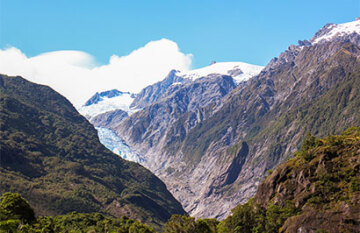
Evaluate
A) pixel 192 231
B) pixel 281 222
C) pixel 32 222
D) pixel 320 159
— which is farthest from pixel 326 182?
pixel 32 222

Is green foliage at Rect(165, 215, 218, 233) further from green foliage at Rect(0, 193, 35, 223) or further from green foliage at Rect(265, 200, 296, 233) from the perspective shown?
green foliage at Rect(0, 193, 35, 223)

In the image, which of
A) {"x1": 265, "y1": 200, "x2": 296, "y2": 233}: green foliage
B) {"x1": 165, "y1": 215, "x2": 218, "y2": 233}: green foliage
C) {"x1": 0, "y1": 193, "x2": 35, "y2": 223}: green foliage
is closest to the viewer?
{"x1": 0, "y1": 193, "x2": 35, "y2": 223}: green foliage

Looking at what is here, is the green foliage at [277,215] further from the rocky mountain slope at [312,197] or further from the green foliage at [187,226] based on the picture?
the green foliage at [187,226]

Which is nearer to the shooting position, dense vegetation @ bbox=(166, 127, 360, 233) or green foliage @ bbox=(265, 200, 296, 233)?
dense vegetation @ bbox=(166, 127, 360, 233)

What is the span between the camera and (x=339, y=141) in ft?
509

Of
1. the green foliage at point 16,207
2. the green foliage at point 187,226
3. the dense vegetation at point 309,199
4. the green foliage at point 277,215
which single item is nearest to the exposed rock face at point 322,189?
the dense vegetation at point 309,199

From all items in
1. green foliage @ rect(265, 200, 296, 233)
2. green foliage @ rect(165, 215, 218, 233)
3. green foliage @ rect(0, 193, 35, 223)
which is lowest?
green foliage @ rect(265, 200, 296, 233)

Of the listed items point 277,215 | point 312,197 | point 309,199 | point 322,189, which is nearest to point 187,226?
point 277,215

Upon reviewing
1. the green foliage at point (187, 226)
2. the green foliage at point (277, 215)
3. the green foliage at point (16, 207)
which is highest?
the green foliage at point (16, 207)

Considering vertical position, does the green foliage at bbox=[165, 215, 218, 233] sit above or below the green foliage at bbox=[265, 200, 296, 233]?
above

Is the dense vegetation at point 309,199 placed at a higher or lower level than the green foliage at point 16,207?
lower

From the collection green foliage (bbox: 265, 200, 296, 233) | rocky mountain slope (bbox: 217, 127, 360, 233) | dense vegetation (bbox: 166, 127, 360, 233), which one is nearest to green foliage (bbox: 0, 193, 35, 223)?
dense vegetation (bbox: 166, 127, 360, 233)

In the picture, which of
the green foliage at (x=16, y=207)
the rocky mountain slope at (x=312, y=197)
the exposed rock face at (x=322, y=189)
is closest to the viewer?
the exposed rock face at (x=322, y=189)

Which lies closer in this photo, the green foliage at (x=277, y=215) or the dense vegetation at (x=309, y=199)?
the dense vegetation at (x=309, y=199)
